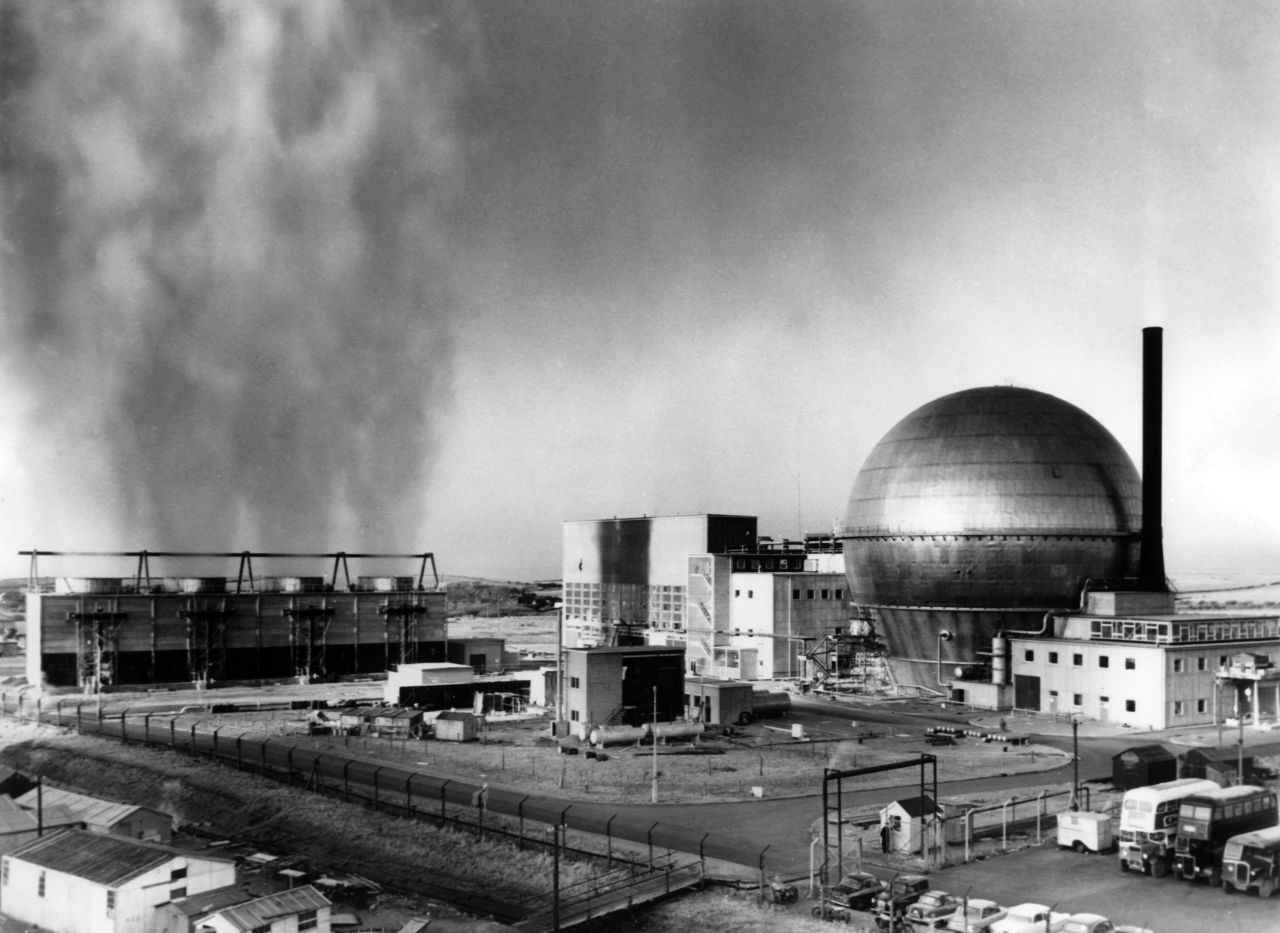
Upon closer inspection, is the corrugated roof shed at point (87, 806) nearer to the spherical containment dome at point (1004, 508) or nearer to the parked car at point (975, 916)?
the parked car at point (975, 916)

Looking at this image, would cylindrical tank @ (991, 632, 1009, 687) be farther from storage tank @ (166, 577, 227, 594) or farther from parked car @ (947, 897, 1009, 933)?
storage tank @ (166, 577, 227, 594)

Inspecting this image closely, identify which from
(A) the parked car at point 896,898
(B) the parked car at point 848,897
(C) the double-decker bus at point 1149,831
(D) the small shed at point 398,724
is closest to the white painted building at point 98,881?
(B) the parked car at point 848,897

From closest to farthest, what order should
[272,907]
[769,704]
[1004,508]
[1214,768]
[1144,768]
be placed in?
[272,907]
[1214,768]
[1144,768]
[769,704]
[1004,508]

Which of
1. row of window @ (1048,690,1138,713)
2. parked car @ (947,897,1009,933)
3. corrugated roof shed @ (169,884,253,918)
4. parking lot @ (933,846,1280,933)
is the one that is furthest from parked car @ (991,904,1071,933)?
row of window @ (1048,690,1138,713)

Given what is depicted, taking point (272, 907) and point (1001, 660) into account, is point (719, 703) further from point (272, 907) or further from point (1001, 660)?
point (272, 907)

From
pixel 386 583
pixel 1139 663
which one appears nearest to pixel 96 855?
pixel 1139 663

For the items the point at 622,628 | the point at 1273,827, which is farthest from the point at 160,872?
the point at 622,628

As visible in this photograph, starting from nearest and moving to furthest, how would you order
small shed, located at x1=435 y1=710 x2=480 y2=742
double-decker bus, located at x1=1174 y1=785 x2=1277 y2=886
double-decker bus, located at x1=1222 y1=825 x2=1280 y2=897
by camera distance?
double-decker bus, located at x1=1222 y1=825 x2=1280 y2=897, double-decker bus, located at x1=1174 y1=785 x2=1277 y2=886, small shed, located at x1=435 y1=710 x2=480 y2=742
